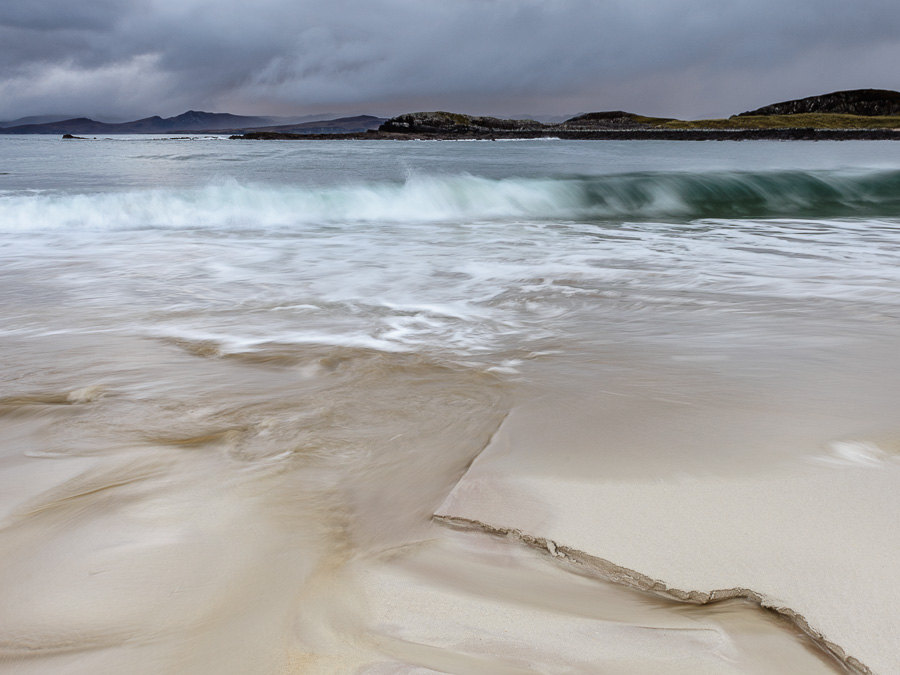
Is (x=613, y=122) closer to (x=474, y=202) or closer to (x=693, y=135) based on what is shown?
(x=693, y=135)

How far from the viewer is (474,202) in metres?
12.5

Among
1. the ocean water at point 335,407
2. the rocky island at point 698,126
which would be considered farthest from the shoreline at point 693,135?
the ocean water at point 335,407

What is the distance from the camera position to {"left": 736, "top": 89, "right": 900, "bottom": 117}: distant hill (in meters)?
93.8

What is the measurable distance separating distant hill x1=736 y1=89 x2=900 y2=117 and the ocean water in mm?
104531

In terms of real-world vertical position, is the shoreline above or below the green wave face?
above

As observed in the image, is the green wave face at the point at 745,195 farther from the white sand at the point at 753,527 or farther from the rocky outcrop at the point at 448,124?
the rocky outcrop at the point at 448,124

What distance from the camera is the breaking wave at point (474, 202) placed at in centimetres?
1040

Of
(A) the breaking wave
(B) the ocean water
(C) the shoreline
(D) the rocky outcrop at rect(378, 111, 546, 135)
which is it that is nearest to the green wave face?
(A) the breaking wave

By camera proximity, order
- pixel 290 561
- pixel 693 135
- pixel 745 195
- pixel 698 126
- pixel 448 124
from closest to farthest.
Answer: pixel 290 561, pixel 745 195, pixel 693 135, pixel 698 126, pixel 448 124

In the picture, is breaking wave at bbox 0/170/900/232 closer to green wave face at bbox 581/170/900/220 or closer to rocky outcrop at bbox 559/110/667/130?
green wave face at bbox 581/170/900/220

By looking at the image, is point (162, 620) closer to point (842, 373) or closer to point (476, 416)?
point (476, 416)

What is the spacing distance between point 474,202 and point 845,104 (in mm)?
110637

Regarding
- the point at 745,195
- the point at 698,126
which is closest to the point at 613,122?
the point at 698,126

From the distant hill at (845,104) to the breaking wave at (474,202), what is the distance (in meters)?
92.4
